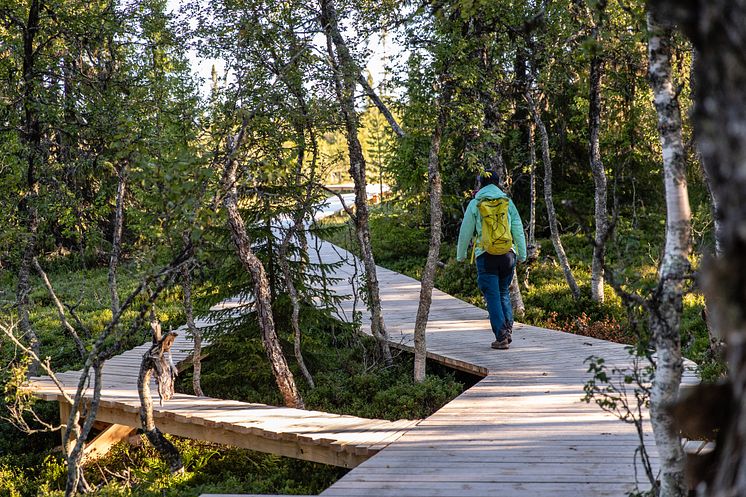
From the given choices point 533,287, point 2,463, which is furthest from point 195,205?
point 533,287

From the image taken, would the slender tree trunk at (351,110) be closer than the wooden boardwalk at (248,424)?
No

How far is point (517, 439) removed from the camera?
20.7 feet

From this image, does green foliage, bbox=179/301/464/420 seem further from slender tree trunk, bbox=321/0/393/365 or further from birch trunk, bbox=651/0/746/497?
birch trunk, bbox=651/0/746/497

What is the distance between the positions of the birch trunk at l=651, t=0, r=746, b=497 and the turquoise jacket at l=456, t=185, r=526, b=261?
301 inches

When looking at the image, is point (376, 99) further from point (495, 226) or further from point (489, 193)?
point (495, 226)

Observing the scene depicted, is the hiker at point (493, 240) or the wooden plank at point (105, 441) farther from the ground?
the hiker at point (493, 240)

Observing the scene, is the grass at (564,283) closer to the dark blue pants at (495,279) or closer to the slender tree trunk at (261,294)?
the dark blue pants at (495,279)

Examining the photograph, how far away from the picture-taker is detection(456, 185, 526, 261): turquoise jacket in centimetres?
930

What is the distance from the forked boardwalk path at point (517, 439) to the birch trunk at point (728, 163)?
2.95 meters

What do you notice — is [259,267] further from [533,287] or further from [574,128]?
[574,128]

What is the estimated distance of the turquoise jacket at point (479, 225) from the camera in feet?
30.5

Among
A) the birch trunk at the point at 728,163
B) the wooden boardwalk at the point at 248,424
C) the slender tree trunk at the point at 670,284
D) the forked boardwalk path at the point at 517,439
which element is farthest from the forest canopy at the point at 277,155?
the birch trunk at the point at 728,163

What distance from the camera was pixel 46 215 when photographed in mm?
10016

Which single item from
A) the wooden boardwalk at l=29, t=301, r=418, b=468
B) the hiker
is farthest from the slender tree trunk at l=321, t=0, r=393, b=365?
the wooden boardwalk at l=29, t=301, r=418, b=468
